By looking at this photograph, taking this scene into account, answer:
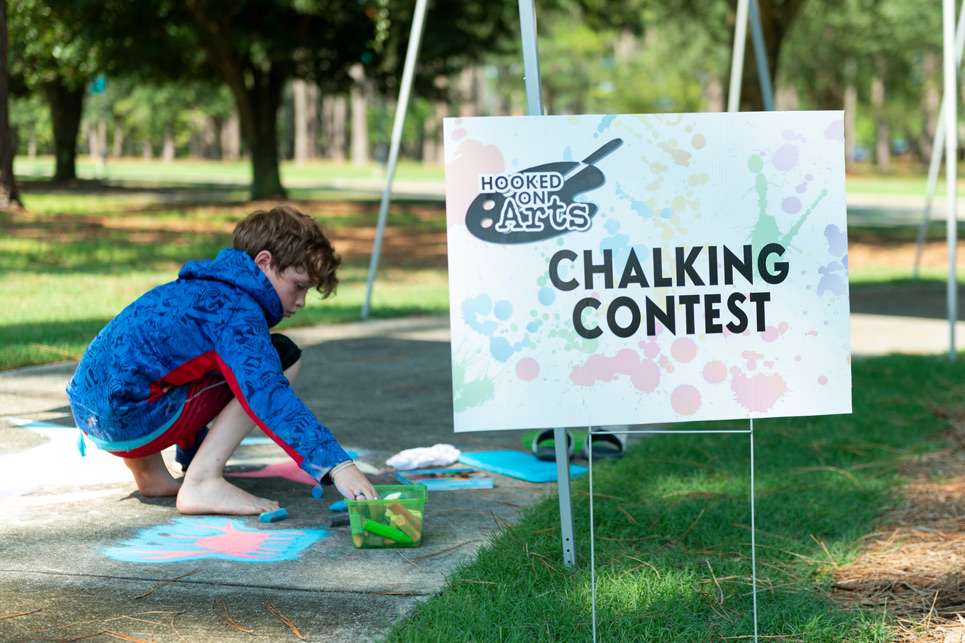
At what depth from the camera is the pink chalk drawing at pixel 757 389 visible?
270 centimetres

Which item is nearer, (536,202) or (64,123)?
(536,202)

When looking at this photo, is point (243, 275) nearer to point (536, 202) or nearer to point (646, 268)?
point (536, 202)

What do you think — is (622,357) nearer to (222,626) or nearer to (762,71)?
(222,626)

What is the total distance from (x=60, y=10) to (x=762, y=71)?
14.6 m

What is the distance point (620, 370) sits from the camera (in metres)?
2.69

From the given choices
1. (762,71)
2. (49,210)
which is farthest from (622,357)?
(49,210)

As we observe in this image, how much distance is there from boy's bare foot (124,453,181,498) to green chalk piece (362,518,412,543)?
36.8 inches

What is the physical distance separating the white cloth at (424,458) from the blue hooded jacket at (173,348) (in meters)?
1.00

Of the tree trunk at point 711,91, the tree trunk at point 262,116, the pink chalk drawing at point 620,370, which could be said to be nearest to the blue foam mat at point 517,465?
the pink chalk drawing at point 620,370

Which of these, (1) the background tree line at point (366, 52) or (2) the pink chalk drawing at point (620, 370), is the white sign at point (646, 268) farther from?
(1) the background tree line at point (366, 52)

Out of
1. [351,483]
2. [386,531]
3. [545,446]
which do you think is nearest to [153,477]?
[386,531]

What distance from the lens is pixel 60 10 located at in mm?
18672

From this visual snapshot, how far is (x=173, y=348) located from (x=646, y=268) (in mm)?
1585

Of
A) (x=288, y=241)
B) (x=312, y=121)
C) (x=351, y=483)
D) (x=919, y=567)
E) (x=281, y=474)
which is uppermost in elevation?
(x=312, y=121)
